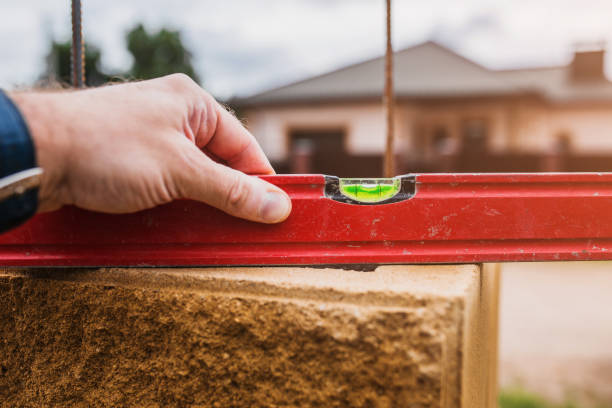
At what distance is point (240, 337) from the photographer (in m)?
0.74

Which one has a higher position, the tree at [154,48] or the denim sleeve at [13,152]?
the tree at [154,48]

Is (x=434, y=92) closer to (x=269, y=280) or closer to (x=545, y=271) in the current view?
(x=545, y=271)

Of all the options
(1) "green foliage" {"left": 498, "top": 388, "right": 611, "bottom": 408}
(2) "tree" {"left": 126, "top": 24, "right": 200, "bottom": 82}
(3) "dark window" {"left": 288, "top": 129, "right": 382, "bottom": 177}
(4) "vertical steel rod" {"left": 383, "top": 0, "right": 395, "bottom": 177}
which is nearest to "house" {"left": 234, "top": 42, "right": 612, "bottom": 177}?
(3) "dark window" {"left": 288, "top": 129, "right": 382, "bottom": 177}

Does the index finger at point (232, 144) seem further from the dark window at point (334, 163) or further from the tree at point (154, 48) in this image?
the tree at point (154, 48)

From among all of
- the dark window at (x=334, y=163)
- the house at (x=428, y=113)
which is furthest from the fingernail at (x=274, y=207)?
the house at (x=428, y=113)

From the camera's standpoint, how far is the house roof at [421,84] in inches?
458

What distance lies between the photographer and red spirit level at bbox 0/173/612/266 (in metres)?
0.78

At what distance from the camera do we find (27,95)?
2.15ft

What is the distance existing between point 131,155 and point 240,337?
304 millimetres

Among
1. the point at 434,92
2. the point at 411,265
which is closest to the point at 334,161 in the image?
the point at 434,92

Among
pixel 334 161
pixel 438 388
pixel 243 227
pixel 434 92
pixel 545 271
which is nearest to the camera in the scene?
pixel 438 388

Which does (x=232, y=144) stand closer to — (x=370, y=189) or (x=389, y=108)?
(x=370, y=189)

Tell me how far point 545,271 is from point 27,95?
799cm

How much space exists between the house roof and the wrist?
11.2 meters
